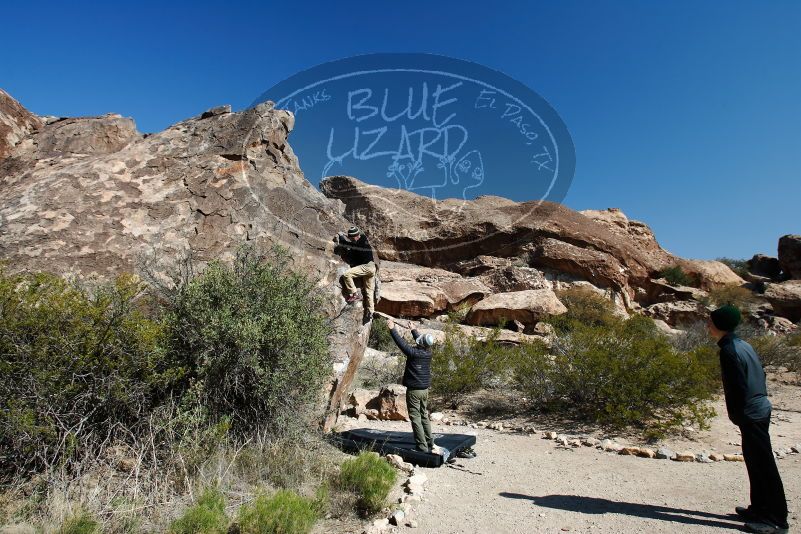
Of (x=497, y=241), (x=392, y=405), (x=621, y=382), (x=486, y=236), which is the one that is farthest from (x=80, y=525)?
(x=497, y=241)

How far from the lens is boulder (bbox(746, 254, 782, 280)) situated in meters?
35.0

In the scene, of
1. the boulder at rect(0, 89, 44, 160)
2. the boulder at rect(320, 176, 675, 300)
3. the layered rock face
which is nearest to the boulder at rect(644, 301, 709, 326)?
the layered rock face

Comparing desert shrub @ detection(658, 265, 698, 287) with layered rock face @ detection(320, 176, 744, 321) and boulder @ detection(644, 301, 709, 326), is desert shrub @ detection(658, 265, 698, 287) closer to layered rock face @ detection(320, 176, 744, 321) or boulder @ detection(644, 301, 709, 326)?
layered rock face @ detection(320, 176, 744, 321)

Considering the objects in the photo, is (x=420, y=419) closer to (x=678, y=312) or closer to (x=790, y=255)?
(x=678, y=312)

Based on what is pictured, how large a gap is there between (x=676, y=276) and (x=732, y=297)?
2.88 metres

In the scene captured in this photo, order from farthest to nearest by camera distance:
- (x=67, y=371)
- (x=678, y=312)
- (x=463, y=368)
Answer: (x=678, y=312)
(x=463, y=368)
(x=67, y=371)

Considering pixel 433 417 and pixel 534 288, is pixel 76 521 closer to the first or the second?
pixel 433 417

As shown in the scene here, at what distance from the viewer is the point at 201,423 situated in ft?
13.7

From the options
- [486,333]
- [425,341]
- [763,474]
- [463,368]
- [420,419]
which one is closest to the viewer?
[763,474]

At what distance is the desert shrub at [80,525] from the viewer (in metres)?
2.84

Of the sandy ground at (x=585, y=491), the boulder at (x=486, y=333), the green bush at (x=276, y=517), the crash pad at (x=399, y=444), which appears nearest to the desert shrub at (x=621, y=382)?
the sandy ground at (x=585, y=491)

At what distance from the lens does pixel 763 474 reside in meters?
3.64

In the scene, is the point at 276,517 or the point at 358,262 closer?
the point at 276,517

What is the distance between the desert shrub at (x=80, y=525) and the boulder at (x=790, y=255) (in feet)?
128
